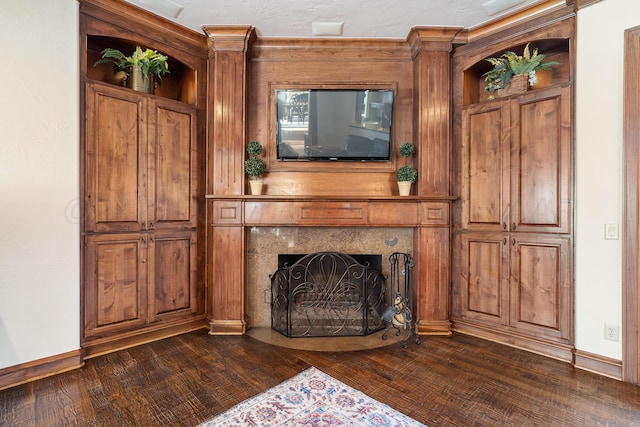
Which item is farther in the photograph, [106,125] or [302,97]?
[302,97]

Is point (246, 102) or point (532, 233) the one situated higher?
point (246, 102)

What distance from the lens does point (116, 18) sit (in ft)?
8.11

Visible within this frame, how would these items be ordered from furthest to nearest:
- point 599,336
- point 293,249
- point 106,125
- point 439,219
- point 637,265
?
1. point 293,249
2. point 439,219
3. point 106,125
4. point 599,336
5. point 637,265

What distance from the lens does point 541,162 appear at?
249 cm

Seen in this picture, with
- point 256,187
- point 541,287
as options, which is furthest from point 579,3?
point 256,187

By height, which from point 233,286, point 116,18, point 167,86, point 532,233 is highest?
point 116,18

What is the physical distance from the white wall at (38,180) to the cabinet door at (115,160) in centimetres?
12

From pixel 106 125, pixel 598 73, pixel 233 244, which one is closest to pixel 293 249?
pixel 233 244

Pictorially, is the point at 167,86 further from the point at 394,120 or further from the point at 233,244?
the point at 394,120

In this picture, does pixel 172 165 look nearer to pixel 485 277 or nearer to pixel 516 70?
pixel 485 277

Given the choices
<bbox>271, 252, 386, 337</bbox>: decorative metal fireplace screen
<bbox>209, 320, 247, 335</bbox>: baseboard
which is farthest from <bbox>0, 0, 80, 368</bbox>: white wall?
Result: <bbox>271, 252, 386, 337</bbox>: decorative metal fireplace screen

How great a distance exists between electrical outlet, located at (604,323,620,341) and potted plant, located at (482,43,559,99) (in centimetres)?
190

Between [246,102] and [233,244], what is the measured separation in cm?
134

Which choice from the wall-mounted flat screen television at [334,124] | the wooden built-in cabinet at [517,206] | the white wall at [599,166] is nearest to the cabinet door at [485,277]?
the wooden built-in cabinet at [517,206]
